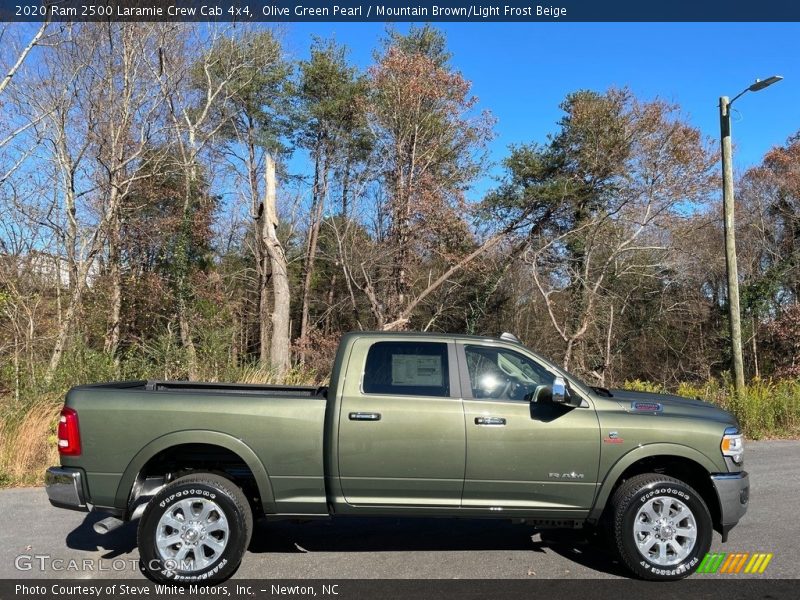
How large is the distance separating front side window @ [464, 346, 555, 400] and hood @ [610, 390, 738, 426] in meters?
0.69

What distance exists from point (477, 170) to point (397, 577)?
19084 mm

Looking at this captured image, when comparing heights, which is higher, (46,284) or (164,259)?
(164,259)

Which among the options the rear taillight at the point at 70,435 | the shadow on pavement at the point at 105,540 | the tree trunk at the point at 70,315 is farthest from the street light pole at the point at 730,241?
the tree trunk at the point at 70,315

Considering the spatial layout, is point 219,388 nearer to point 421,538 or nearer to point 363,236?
point 421,538

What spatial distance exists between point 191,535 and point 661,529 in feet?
11.4

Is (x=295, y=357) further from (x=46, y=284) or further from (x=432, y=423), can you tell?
(x=432, y=423)

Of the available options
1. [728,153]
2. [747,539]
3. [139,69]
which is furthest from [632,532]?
[139,69]

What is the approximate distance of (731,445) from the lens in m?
4.65

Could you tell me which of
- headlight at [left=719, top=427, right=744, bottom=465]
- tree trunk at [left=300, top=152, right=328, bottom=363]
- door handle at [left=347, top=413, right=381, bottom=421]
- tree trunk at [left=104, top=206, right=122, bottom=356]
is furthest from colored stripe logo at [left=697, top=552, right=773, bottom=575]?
tree trunk at [left=300, top=152, right=328, bottom=363]

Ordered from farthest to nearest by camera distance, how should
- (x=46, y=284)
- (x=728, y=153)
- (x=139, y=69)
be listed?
(x=139, y=69) → (x=46, y=284) → (x=728, y=153)

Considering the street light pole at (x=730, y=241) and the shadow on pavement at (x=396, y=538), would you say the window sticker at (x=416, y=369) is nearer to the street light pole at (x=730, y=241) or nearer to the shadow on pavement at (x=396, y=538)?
the shadow on pavement at (x=396, y=538)

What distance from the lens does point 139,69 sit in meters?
18.1

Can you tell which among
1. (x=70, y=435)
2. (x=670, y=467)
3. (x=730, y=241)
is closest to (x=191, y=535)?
(x=70, y=435)

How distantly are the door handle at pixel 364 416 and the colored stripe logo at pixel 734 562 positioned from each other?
273 cm
